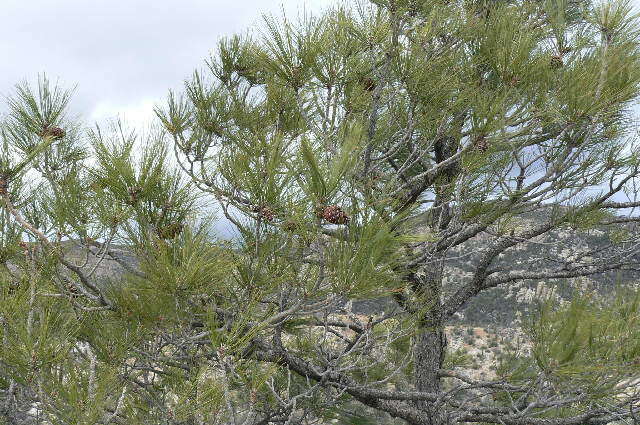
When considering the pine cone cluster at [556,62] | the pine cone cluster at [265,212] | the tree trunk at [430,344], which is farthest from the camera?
the tree trunk at [430,344]

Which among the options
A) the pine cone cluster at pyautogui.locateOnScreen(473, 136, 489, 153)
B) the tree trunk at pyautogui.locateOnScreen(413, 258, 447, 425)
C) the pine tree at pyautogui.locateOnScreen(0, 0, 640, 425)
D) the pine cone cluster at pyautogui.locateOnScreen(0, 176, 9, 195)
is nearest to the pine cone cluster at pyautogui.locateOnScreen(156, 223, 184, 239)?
the pine tree at pyautogui.locateOnScreen(0, 0, 640, 425)

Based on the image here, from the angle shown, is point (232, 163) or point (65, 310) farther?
point (65, 310)

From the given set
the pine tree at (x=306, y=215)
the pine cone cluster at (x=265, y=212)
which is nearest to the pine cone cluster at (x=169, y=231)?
the pine tree at (x=306, y=215)

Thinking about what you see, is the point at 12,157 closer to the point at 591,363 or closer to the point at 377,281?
the point at 377,281

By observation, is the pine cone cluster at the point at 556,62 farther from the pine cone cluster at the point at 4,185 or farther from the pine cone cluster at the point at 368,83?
the pine cone cluster at the point at 4,185

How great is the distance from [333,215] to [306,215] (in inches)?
6.3

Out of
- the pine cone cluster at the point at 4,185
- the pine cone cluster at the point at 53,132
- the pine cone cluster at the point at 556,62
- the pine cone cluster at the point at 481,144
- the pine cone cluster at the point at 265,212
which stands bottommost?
the pine cone cluster at the point at 265,212

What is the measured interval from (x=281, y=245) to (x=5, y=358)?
0.91m

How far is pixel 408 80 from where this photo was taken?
2270 mm

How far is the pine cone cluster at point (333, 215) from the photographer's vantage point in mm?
1285

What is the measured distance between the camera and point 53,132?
6.77 feet

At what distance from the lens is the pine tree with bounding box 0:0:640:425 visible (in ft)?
5.00

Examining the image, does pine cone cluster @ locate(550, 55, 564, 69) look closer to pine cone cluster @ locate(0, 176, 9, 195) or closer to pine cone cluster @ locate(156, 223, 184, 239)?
pine cone cluster @ locate(156, 223, 184, 239)

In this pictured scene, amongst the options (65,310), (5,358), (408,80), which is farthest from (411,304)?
(5,358)
